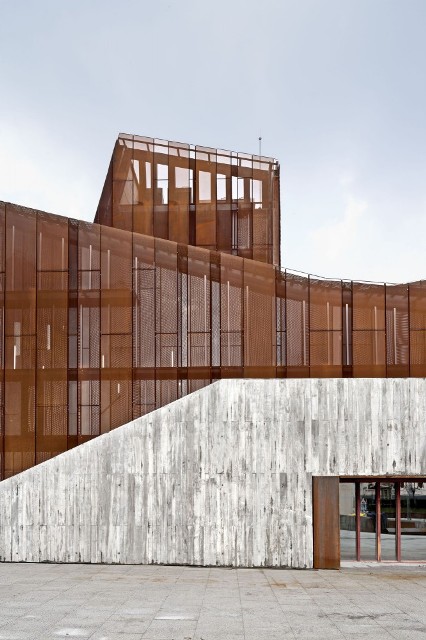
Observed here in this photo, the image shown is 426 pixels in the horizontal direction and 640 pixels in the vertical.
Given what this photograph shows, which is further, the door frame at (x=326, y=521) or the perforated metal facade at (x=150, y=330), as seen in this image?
the perforated metal facade at (x=150, y=330)

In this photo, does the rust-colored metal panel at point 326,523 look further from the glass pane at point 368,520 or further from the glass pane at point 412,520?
the glass pane at point 412,520

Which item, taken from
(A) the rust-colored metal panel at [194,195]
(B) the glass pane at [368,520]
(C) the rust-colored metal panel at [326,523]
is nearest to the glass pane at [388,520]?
(B) the glass pane at [368,520]

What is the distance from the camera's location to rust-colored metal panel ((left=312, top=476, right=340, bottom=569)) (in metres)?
24.3

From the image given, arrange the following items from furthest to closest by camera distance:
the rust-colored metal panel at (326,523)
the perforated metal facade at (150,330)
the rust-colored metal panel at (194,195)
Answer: the rust-colored metal panel at (194,195) → the perforated metal facade at (150,330) → the rust-colored metal panel at (326,523)

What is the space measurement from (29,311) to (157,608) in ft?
40.7

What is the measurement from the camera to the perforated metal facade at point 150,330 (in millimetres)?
25484

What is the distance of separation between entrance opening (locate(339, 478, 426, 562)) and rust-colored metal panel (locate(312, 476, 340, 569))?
0.75 metres

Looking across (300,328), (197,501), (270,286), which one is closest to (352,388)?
(300,328)

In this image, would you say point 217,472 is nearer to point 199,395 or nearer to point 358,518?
point 199,395

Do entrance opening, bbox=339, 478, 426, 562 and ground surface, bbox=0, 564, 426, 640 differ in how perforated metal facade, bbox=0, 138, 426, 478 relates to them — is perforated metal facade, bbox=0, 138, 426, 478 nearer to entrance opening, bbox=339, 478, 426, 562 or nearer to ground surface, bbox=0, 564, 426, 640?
entrance opening, bbox=339, 478, 426, 562

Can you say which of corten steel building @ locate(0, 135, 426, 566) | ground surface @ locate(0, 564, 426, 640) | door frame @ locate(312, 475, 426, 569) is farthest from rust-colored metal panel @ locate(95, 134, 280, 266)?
ground surface @ locate(0, 564, 426, 640)

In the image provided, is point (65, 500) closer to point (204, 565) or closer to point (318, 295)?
point (204, 565)

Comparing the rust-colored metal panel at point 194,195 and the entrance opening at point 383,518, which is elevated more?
the rust-colored metal panel at point 194,195

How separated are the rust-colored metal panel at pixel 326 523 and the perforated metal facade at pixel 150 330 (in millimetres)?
3712
